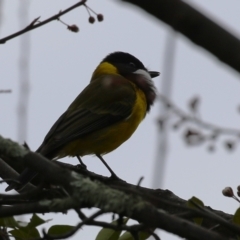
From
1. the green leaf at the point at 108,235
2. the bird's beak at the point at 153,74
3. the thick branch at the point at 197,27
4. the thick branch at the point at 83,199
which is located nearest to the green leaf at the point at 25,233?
the green leaf at the point at 108,235

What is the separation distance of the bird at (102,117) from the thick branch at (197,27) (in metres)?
2.65

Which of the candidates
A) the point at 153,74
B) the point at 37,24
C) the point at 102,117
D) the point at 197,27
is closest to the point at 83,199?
the point at 197,27

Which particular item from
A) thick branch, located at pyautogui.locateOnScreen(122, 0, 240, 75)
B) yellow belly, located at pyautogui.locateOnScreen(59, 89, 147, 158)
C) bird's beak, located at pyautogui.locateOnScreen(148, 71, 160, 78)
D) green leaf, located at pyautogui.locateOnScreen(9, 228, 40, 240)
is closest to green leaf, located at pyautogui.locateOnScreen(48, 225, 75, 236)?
green leaf, located at pyautogui.locateOnScreen(9, 228, 40, 240)

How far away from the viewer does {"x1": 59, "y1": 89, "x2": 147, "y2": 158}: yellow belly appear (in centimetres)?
420

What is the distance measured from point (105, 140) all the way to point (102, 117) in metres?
0.22

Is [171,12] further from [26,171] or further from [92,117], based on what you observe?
[92,117]

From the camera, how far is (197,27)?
123 centimetres

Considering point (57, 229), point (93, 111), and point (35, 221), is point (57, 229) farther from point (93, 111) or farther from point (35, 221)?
point (93, 111)

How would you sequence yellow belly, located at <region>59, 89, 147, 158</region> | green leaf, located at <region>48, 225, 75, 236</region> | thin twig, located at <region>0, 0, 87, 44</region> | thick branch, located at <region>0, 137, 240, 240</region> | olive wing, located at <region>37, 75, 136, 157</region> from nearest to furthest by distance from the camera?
thick branch, located at <region>0, 137, 240, 240</region>, thin twig, located at <region>0, 0, 87, 44</region>, green leaf, located at <region>48, 225, 75, 236</region>, olive wing, located at <region>37, 75, 136, 157</region>, yellow belly, located at <region>59, 89, 147, 158</region>

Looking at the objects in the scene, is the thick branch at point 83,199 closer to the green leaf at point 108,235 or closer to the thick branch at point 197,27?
the thick branch at point 197,27

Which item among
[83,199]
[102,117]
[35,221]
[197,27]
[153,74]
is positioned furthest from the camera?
[153,74]

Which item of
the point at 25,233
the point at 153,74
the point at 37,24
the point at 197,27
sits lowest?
the point at 25,233

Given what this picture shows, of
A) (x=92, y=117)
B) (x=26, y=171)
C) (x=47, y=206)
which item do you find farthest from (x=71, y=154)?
(x=47, y=206)

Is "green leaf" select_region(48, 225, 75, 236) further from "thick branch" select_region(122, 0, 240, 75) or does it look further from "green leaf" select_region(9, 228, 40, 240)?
"thick branch" select_region(122, 0, 240, 75)
